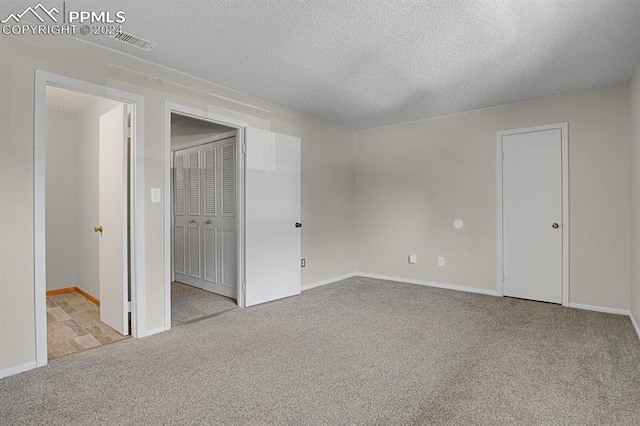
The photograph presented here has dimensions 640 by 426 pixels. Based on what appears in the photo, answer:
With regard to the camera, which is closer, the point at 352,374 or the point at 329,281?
the point at 352,374

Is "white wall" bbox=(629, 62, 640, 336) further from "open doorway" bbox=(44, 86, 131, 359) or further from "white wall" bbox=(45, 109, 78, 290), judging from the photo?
"white wall" bbox=(45, 109, 78, 290)

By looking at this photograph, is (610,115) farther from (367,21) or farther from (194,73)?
(194,73)

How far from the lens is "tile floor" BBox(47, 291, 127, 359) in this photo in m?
2.66

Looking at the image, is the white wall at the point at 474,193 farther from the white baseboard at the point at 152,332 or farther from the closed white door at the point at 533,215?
the white baseboard at the point at 152,332

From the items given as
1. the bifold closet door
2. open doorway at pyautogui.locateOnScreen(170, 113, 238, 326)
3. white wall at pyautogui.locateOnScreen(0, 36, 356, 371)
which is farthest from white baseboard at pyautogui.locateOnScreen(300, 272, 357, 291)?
the bifold closet door

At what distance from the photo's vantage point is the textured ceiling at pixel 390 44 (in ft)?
6.95

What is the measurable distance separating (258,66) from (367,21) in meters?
1.11

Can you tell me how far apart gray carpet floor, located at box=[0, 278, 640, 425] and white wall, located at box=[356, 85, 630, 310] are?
77 centimetres

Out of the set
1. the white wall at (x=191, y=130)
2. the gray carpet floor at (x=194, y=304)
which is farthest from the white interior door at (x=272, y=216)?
the white wall at (x=191, y=130)

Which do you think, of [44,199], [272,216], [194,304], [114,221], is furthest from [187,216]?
[44,199]

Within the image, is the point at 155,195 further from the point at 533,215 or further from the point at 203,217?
the point at 533,215

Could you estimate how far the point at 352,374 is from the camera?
2.17 m

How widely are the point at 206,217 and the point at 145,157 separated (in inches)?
71.8

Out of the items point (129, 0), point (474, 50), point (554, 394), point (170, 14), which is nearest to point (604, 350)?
point (554, 394)
